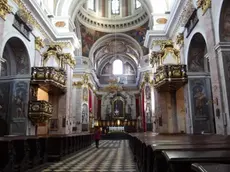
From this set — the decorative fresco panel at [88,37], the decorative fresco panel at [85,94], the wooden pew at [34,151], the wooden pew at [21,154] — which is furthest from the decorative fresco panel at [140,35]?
the wooden pew at [21,154]

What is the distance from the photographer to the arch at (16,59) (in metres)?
10.2

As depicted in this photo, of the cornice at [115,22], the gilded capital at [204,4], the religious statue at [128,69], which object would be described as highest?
the cornice at [115,22]

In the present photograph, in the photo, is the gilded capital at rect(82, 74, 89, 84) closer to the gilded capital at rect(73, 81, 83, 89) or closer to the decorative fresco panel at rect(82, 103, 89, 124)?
the gilded capital at rect(73, 81, 83, 89)

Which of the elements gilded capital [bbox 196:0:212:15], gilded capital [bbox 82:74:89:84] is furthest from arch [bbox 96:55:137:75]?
gilded capital [bbox 196:0:212:15]

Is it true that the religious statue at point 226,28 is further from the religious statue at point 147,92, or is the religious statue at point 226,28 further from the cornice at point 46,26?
the religious statue at point 147,92

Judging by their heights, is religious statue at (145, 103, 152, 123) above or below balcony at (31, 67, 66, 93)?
below

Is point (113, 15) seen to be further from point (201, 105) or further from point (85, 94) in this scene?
point (201, 105)

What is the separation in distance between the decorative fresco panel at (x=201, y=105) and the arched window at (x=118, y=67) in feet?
67.5

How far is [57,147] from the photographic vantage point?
6488mm

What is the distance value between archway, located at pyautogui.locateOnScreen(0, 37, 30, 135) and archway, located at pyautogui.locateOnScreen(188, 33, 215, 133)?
7084mm

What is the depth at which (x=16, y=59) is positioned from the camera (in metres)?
10.5

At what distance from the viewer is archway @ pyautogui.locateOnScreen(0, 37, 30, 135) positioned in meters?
9.76

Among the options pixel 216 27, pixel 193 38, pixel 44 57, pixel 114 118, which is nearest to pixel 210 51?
pixel 216 27

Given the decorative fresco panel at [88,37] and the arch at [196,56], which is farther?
the decorative fresco panel at [88,37]
